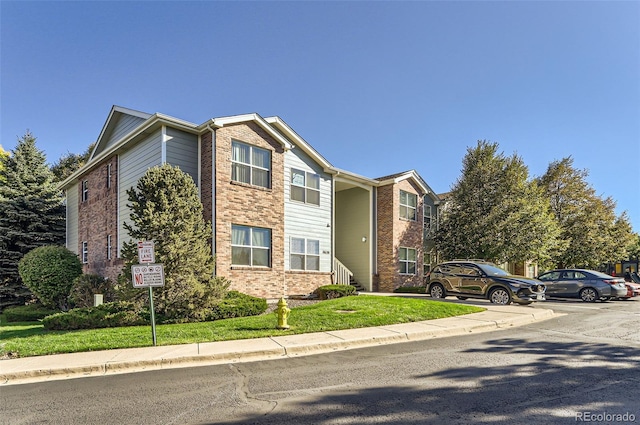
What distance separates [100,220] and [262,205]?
8438 millimetres

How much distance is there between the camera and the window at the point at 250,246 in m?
15.3

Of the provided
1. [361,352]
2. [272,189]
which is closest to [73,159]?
[272,189]

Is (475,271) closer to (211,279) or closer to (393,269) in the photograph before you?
(393,269)

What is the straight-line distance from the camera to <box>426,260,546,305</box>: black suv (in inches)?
607

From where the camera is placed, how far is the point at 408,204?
24.6 metres

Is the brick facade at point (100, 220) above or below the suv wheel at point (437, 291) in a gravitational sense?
above

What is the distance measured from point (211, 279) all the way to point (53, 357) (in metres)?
4.77

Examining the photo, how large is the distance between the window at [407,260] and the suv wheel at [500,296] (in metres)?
7.71

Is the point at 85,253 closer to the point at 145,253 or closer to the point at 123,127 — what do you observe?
the point at 123,127

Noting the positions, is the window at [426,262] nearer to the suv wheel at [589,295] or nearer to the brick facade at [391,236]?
the brick facade at [391,236]

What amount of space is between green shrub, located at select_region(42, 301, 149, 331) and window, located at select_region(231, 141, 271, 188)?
5984 millimetres

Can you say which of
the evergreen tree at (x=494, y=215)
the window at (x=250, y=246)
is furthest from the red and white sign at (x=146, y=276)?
the evergreen tree at (x=494, y=215)

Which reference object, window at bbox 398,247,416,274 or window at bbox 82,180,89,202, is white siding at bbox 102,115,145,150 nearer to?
window at bbox 82,180,89,202

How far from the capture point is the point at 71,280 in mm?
18844
